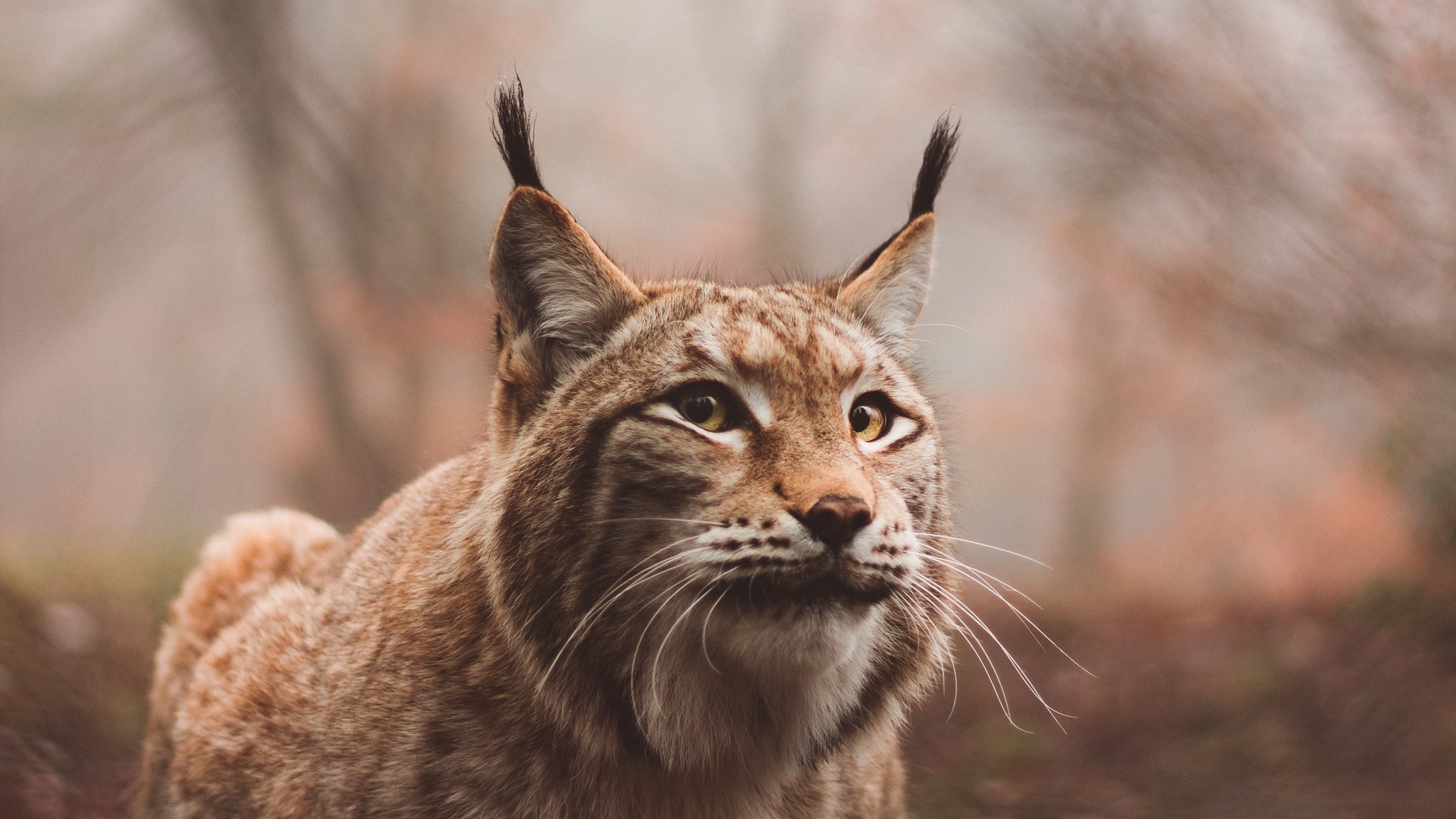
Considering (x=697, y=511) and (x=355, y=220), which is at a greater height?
(x=355, y=220)

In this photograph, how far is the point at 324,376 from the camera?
1045 cm

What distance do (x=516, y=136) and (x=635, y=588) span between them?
4.08ft

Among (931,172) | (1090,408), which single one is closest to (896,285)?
(931,172)

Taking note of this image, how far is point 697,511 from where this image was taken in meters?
2.54

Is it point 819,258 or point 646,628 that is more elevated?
point 819,258

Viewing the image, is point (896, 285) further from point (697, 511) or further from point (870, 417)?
point (697, 511)

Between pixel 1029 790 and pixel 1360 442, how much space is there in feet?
13.6

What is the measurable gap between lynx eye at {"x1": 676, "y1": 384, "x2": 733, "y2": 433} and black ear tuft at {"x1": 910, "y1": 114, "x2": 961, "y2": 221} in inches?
43.4

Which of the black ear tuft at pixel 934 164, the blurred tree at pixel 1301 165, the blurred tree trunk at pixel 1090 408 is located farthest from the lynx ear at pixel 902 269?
the blurred tree trunk at pixel 1090 408

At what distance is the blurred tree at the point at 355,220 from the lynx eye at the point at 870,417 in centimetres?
778

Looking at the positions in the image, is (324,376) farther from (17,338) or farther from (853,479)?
(853,479)

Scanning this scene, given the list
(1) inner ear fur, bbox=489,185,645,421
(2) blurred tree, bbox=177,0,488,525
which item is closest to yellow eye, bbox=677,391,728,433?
(1) inner ear fur, bbox=489,185,645,421

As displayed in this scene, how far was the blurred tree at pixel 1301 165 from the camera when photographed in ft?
22.3

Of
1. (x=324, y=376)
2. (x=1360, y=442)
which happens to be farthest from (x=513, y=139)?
(x=324, y=376)
